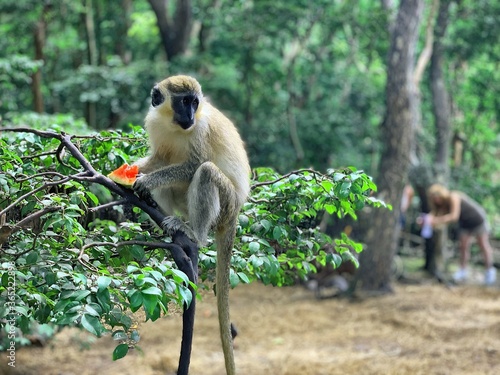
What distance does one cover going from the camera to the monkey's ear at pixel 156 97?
4773 mm

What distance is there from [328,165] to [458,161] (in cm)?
413

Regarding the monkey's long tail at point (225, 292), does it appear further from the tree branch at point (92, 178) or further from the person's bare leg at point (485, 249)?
the person's bare leg at point (485, 249)

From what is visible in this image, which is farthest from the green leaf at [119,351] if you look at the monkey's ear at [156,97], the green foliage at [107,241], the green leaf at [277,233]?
the monkey's ear at [156,97]

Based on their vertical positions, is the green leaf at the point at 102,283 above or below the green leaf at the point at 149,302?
above

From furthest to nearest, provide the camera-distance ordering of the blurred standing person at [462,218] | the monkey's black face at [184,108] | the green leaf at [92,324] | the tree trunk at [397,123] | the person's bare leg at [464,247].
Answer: the person's bare leg at [464,247] → the blurred standing person at [462,218] → the tree trunk at [397,123] → the monkey's black face at [184,108] → the green leaf at [92,324]

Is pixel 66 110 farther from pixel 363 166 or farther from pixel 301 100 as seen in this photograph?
pixel 363 166

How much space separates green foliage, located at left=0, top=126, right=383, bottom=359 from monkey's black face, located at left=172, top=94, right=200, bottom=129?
1.10 ft

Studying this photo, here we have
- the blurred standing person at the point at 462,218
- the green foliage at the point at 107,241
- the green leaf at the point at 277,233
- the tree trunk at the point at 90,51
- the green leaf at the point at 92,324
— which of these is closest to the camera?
the green leaf at the point at 92,324

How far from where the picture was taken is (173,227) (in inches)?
162

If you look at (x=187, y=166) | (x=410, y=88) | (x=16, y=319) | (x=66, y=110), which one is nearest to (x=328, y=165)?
(x=410, y=88)

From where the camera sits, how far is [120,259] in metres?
3.40

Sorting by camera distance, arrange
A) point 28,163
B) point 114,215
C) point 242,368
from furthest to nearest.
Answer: point 242,368 < point 114,215 < point 28,163

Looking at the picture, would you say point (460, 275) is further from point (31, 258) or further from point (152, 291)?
point (152, 291)

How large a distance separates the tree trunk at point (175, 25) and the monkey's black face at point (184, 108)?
11.9 meters
